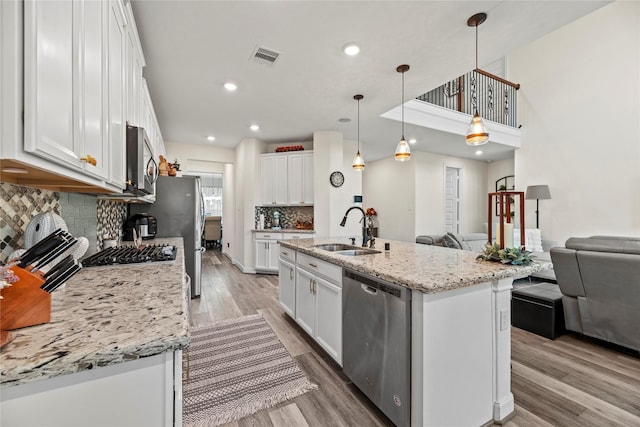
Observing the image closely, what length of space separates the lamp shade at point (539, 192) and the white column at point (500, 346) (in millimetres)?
5100

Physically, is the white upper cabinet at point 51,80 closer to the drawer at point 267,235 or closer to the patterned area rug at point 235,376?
the patterned area rug at point 235,376

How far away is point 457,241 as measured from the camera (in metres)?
4.84

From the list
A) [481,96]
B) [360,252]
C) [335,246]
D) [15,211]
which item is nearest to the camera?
[15,211]

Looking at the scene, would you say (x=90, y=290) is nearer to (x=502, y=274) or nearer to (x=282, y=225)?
(x=502, y=274)

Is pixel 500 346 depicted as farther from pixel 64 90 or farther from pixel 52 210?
pixel 52 210

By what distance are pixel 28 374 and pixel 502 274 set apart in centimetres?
190

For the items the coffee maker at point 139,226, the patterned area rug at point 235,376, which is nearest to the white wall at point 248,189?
the coffee maker at point 139,226

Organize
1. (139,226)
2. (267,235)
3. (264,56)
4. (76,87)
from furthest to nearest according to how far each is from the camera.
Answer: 1. (267,235)
2. (139,226)
3. (264,56)
4. (76,87)

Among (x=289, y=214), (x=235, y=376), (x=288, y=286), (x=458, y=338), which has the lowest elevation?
(x=235, y=376)

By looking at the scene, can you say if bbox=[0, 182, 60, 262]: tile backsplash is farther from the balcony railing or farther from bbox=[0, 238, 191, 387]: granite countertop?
the balcony railing

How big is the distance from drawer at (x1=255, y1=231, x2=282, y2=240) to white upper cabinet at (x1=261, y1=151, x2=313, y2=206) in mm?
634

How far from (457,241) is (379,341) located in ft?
12.8

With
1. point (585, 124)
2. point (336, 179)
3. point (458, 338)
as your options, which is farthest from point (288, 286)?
point (585, 124)

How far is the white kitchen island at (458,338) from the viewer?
1342 millimetres
